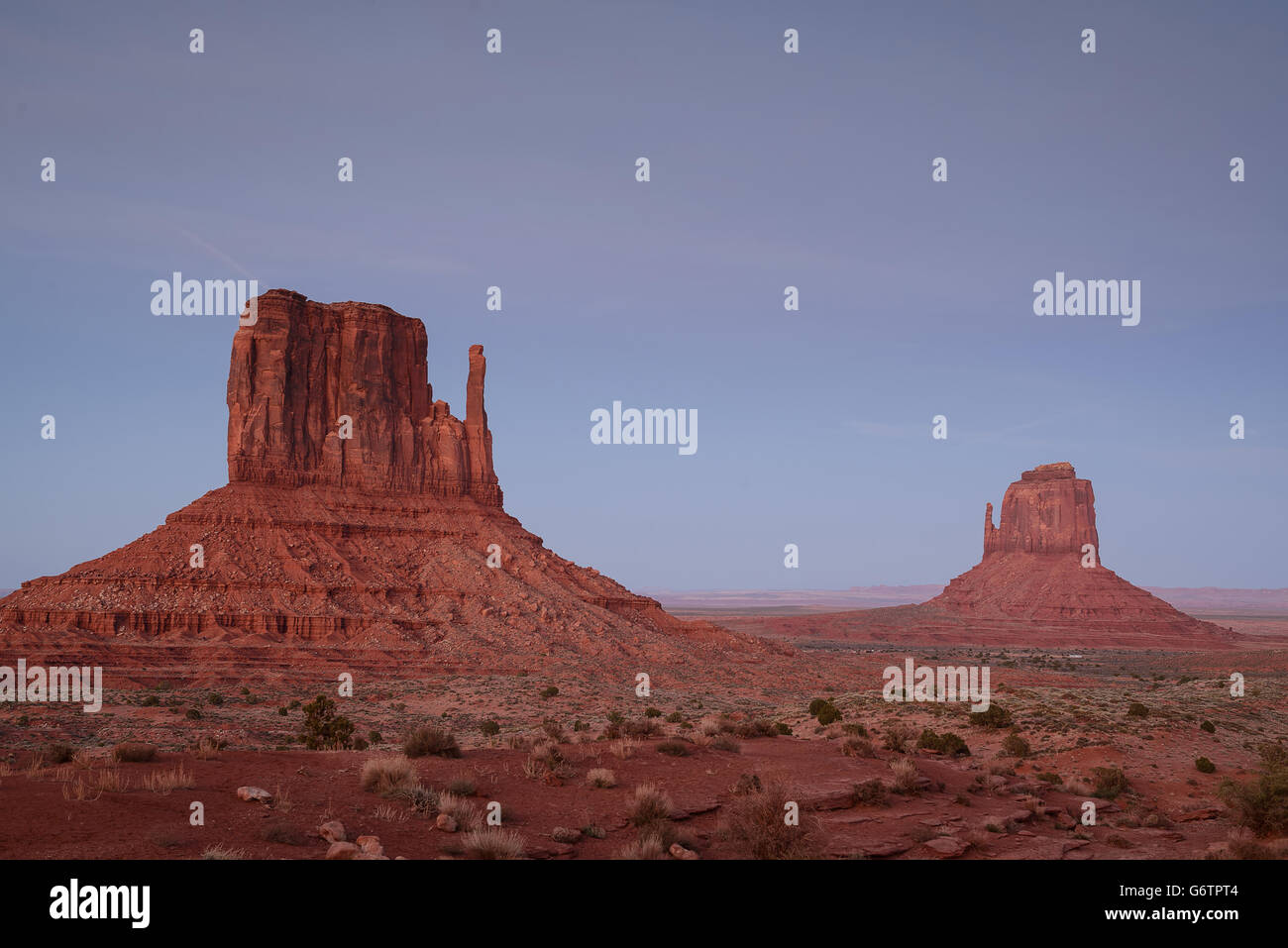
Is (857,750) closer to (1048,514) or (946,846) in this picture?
(946,846)

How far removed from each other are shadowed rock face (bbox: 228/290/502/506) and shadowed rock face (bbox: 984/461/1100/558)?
12360 centimetres

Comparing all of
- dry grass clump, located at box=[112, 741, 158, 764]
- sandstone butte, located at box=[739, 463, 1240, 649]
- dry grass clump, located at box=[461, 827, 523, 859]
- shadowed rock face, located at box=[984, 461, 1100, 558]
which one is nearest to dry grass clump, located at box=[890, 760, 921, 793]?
dry grass clump, located at box=[461, 827, 523, 859]

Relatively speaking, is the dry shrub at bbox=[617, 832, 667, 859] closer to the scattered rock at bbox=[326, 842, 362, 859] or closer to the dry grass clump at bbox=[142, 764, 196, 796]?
the scattered rock at bbox=[326, 842, 362, 859]

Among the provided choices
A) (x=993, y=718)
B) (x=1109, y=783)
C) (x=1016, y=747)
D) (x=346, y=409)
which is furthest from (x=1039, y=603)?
(x=1109, y=783)

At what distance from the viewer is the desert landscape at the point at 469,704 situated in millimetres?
14391

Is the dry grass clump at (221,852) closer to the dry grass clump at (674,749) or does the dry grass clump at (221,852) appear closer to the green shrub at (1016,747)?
the dry grass clump at (674,749)

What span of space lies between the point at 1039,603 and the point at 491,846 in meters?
157

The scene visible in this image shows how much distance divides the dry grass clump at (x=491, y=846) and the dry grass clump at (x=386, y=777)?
284 cm

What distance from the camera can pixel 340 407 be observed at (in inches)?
3270

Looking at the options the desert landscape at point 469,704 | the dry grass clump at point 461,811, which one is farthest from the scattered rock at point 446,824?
the desert landscape at point 469,704

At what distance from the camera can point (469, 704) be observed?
47.3 m
